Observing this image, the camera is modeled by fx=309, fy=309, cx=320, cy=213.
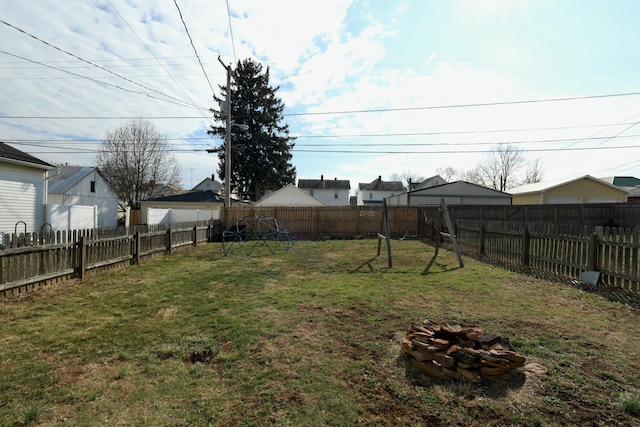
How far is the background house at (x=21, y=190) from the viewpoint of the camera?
1209 centimetres

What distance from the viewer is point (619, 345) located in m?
3.50

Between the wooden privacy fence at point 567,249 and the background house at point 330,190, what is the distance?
42.6 metres

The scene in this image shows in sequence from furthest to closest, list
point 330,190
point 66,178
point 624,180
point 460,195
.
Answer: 1. point 330,190
2. point 624,180
3. point 460,195
4. point 66,178

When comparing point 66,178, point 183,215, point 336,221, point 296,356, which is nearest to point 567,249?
point 296,356

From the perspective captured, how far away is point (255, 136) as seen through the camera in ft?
103

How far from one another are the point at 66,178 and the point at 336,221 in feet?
65.5

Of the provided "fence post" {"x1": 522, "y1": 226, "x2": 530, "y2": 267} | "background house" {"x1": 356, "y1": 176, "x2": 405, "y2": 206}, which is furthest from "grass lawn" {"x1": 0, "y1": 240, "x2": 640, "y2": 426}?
"background house" {"x1": 356, "y1": 176, "x2": 405, "y2": 206}

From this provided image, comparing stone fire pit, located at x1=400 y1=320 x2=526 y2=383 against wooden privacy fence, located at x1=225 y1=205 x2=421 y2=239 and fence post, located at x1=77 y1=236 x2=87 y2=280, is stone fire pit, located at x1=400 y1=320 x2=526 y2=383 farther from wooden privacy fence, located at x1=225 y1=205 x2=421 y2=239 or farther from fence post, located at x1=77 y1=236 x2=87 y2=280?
wooden privacy fence, located at x1=225 y1=205 x2=421 y2=239

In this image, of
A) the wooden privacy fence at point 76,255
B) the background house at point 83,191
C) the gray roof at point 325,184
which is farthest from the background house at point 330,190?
the wooden privacy fence at point 76,255

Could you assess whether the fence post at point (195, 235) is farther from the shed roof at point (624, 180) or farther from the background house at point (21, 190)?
the shed roof at point (624, 180)

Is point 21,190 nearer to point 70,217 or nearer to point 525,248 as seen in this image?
point 70,217

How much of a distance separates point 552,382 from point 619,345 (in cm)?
154

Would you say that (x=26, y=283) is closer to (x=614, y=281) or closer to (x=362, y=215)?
(x=614, y=281)

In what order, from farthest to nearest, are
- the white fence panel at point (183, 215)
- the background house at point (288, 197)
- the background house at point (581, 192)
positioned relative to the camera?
the background house at point (288, 197)
the background house at point (581, 192)
the white fence panel at point (183, 215)
